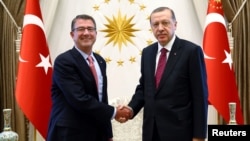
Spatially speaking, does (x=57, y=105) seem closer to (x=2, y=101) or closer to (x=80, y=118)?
(x=80, y=118)

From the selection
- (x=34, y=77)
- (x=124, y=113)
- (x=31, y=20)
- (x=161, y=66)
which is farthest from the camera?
(x=31, y=20)

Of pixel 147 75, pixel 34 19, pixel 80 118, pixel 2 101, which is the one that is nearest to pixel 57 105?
pixel 80 118

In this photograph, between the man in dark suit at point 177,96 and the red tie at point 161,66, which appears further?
the red tie at point 161,66

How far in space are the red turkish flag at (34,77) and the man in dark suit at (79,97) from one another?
1.46 metres

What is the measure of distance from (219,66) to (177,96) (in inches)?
70.4

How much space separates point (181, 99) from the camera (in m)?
2.43

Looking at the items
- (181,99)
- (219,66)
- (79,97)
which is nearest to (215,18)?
(219,66)

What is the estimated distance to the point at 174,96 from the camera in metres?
2.43

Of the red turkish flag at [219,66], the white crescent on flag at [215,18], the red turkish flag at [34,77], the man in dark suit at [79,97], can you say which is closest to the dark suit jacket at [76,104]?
the man in dark suit at [79,97]

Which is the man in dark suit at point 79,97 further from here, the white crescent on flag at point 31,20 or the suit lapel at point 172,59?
the white crescent on flag at point 31,20

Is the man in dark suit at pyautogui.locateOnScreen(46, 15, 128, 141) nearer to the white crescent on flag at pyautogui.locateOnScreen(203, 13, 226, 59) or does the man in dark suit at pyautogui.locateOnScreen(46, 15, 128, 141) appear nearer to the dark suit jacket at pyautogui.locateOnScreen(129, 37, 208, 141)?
the dark suit jacket at pyautogui.locateOnScreen(129, 37, 208, 141)

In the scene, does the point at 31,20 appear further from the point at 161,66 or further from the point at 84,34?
the point at 161,66

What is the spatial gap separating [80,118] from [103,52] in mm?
2296

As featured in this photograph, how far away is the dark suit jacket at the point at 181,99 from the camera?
2.38m
